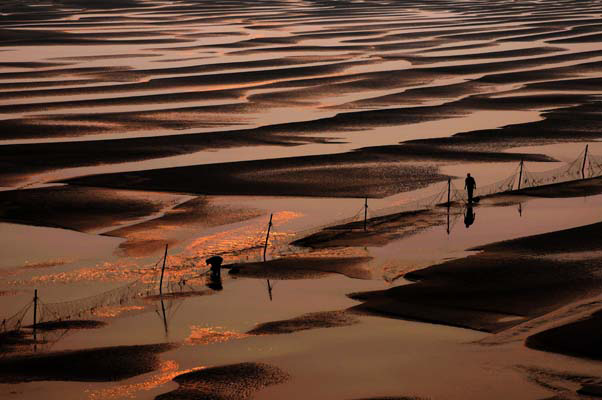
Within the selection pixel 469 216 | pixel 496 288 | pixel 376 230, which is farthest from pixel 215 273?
pixel 469 216

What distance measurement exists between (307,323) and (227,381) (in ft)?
8.38

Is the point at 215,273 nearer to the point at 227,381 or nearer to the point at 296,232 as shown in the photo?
the point at 296,232

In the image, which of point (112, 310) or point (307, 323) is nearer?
point (307, 323)

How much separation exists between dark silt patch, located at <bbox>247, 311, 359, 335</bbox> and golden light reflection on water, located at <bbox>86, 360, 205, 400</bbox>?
1.73 m

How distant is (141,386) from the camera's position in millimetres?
13281

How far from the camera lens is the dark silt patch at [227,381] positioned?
1293 centimetres

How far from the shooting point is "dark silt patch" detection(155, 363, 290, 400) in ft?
42.4

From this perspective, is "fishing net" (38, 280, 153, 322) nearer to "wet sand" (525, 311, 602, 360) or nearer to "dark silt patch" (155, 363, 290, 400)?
"dark silt patch" (155, 363, 290, 400)

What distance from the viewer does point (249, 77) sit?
4566 cm

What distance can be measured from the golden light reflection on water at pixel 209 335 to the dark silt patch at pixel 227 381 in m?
1.18

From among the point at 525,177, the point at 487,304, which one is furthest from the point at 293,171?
the point at 487,304

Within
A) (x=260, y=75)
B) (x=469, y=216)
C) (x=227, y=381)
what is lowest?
(x=469, y=216)

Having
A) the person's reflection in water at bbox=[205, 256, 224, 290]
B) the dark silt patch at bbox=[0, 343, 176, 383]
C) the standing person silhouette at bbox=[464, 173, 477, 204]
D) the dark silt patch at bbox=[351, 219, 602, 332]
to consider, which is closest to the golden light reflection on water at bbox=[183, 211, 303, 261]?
the person's reflection in water at bbox=[205, 256, 224, 290]

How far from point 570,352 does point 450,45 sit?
151 ft
